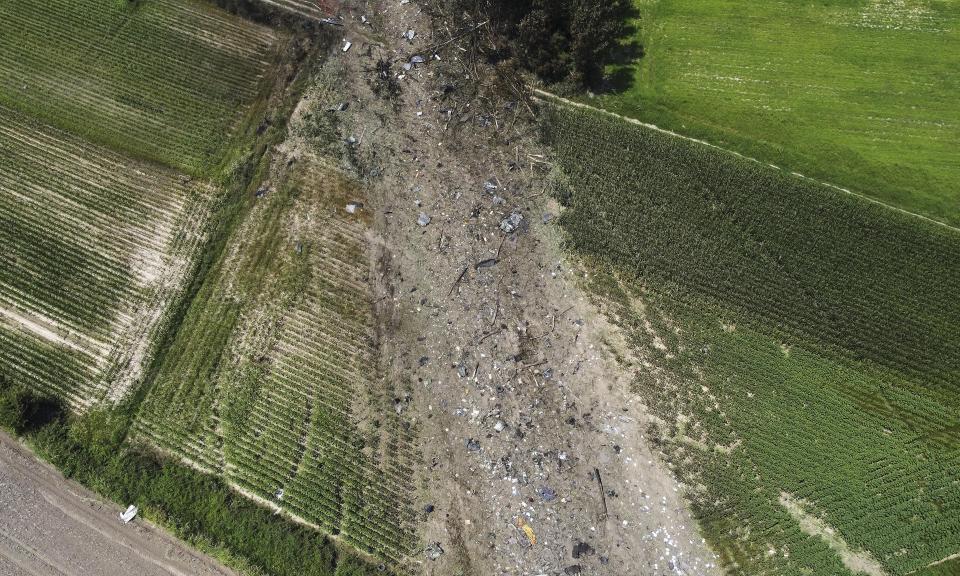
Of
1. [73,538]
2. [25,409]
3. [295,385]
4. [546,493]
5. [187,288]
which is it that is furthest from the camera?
[187,288]

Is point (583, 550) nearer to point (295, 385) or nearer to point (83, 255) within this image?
point (295, 385)

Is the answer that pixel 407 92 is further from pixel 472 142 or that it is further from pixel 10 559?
pixel 10 559

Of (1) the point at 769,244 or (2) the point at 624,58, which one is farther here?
(2) the point at 624,58

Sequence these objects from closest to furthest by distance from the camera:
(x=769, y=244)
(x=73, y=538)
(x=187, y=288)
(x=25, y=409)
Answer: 1. (x=73, y=538)
2. (x=25, y=409)
3. (x=187, y=288)
4. (x=769, y=244)

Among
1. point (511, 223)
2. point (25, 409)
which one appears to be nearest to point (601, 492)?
point (511, 223)

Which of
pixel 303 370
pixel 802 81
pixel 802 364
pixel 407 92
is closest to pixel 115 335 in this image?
pixel 303 370

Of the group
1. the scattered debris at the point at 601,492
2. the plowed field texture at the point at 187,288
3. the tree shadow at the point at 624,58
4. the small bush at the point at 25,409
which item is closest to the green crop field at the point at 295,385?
the plowed field texture at the point at 187,288
